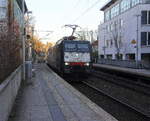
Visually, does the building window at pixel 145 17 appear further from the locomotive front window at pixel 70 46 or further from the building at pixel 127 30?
the locomotive front window at pixel 70 46

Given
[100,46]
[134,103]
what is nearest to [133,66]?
[134,103]

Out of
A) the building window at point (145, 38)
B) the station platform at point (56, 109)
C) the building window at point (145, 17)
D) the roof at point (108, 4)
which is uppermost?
the roof at point (108, 4)

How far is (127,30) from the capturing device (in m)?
59.9

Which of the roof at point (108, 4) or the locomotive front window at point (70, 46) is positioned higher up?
the roof at point (108, 4)

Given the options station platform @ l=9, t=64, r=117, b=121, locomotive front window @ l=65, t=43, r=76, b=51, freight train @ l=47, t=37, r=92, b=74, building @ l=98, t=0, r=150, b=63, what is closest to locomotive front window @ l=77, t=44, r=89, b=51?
freight train @ l=47, t=37, r=92, b=74

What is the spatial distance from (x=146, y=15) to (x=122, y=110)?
45681 millimetres

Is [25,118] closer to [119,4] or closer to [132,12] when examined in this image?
[132,12]

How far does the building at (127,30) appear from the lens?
56.0 meters

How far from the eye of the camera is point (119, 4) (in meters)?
67.8

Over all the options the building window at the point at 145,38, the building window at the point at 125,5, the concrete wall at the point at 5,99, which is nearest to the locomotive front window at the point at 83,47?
the concrete wall at the point at 5,99

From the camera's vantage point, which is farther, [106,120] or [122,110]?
[122,110]

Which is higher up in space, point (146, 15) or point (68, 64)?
point (146, 15)

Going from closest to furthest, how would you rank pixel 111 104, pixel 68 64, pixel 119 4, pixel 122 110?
pixel 122 110 → pixel 111 104 → pixel 68 64 → pixel 119 4

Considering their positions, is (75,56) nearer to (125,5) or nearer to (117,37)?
(117,37)
